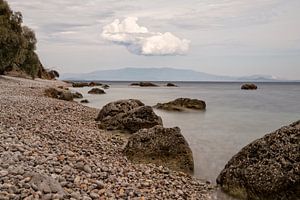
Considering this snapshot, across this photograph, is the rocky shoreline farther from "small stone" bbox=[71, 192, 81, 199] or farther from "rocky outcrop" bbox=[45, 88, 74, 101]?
"rocky outcrop" bbox=[45, 88, 74, 101]

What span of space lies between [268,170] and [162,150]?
3774 mm

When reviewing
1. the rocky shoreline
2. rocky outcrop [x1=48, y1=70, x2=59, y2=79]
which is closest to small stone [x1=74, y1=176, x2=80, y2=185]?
the rocky shoreline

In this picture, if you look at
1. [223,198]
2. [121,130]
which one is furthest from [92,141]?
[223,198]

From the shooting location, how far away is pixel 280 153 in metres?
8.94

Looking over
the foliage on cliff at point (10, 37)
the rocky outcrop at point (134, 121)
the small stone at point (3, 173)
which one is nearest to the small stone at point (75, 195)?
the small stone at point (3, 173)

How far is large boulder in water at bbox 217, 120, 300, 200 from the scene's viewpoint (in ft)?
27.2

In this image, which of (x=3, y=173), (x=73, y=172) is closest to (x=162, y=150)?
(x=73, y=172)

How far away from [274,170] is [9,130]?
7.68 meters

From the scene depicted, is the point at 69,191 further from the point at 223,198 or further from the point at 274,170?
the point at 274,170

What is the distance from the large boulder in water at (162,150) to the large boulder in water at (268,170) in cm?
170

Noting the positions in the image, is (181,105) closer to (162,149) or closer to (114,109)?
(114,109)

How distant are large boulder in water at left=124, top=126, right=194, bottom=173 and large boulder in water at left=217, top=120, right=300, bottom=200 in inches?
67.1

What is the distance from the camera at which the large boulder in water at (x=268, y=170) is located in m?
8.29

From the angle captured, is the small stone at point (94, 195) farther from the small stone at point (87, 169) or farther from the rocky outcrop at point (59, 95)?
the rocky outcrop at point (59, 95)
